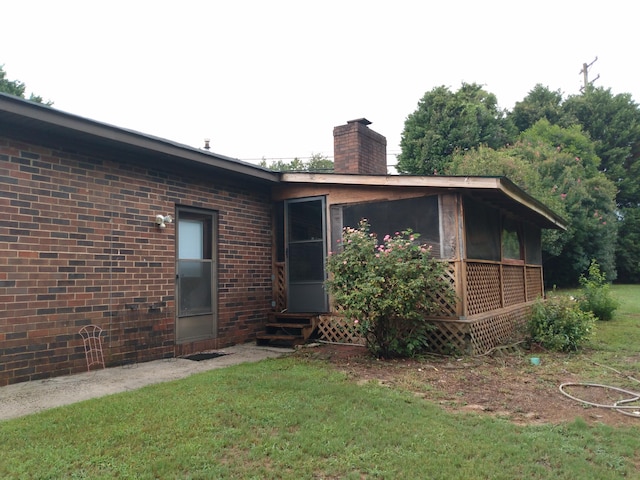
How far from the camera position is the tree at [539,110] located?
28.3m

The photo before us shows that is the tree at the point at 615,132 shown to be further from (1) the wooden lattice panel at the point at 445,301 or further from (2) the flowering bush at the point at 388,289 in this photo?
(2) the flowering bush at the point at 388,289

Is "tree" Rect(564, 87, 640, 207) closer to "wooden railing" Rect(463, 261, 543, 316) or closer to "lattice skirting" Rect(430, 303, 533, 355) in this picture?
"wooden railing" Rect(463, 261, 543, 316)

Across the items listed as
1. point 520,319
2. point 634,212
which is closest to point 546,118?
point 634,212

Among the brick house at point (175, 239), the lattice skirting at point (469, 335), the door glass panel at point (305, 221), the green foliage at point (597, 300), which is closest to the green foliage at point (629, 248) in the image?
the green foliage at point (597, 300)

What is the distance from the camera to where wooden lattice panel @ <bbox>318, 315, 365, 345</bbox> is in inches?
300

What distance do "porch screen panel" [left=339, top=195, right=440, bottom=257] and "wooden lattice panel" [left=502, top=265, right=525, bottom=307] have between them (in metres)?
2.82

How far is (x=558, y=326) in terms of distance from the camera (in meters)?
7.74

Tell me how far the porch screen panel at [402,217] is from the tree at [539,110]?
81.7 ft

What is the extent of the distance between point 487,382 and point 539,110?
27976 mm

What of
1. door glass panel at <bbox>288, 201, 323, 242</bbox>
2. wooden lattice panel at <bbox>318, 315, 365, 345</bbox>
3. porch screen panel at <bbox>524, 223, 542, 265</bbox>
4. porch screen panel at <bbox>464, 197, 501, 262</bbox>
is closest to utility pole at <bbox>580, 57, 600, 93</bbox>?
porch screen panel at <bbox>524, 223, 542, 265</bbox>

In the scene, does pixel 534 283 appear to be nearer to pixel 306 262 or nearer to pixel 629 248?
pixel 306 262

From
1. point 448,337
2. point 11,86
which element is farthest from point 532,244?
point 11,86

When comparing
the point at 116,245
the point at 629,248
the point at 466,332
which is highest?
the point at 629,248

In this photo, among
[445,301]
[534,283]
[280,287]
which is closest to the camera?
[445,301]
